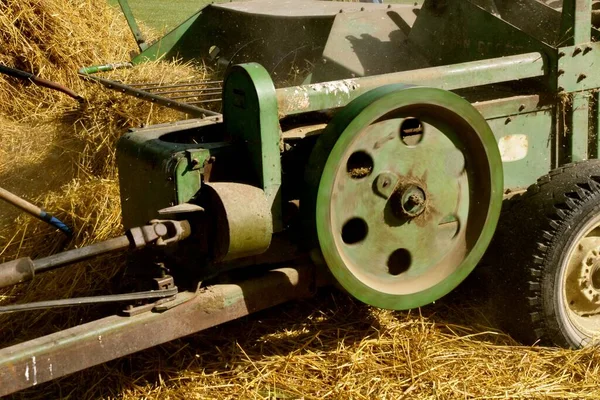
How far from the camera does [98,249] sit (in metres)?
2.70

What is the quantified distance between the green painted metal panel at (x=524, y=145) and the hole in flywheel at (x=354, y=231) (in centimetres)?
90

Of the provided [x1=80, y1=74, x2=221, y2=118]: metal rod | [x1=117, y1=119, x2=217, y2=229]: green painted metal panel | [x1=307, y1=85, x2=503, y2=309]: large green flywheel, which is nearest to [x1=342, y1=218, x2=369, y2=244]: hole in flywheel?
[x1=307, y1=85, x2=503, y2=309]: large green flywheel

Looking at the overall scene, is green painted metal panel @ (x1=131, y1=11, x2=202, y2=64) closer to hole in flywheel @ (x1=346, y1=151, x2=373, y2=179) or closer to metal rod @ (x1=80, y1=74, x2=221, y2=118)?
metal rod @ (x1=80, y1=74, x2=221, y2=118)

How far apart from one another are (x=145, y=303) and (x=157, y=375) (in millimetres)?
601

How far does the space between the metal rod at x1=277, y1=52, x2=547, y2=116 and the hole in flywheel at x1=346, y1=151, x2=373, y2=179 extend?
23 cm

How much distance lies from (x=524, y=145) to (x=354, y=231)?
106 cm

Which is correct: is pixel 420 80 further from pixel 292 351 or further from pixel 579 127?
pixel 292 351

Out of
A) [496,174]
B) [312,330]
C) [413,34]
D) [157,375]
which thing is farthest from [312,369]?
[413,34]

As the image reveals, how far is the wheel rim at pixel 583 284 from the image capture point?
11.9 feet

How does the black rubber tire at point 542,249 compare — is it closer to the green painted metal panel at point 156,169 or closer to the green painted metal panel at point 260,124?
the green painted metal panel at point 260,124

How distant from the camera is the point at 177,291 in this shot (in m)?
2.97

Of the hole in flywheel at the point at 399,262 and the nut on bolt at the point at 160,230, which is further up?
the nut on bolt at the point at 160,230

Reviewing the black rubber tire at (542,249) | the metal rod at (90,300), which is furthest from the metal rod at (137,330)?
the black rubber tire at (542,249)

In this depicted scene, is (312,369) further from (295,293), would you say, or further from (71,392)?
(71,392)
